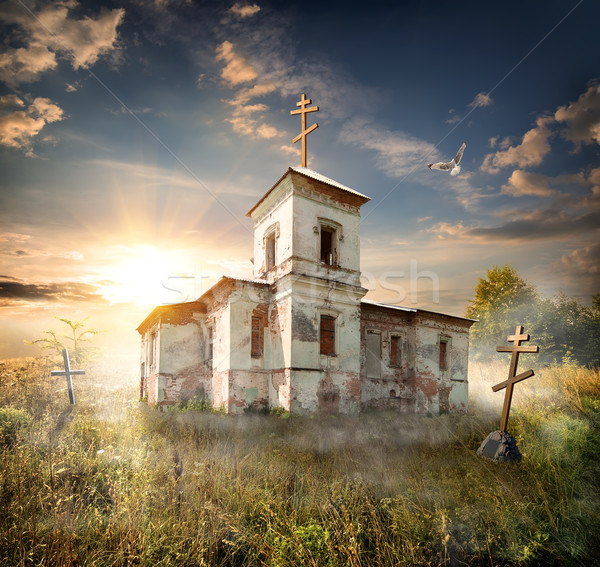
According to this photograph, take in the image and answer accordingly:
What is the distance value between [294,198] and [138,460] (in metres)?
12.2

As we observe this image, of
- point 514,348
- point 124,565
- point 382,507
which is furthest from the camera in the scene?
point 514,348

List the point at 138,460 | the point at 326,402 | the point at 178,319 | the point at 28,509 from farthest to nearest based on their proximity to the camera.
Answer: the point at 178,319
the point at 326,402
the point at 138,460
the point at 28,509

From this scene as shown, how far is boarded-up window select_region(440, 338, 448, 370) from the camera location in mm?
21272

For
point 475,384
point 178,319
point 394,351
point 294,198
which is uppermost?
point 294,198

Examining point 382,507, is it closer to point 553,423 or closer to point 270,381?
point 553,423

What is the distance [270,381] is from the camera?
52.2 feet

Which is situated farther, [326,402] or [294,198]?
[294,198]

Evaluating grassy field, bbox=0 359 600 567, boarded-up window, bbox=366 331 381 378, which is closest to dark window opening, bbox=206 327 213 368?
grassy field, bbox=0 359 600 567

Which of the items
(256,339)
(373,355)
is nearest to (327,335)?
(256,339)

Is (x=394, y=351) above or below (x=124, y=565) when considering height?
above

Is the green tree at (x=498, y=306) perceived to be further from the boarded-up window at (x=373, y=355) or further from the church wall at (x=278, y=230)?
the church wall at (x=278, y=230)

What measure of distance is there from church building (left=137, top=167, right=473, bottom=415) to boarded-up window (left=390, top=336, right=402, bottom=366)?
52mm

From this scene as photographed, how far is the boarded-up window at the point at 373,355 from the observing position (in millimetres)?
18812

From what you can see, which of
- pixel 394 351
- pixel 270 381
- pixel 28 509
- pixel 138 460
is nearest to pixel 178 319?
pixel 270 381
